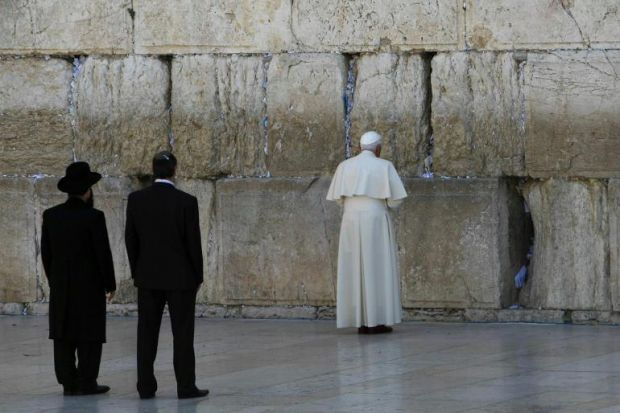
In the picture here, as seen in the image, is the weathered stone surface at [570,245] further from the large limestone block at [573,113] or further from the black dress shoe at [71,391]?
the black dress shoe at [71,391]

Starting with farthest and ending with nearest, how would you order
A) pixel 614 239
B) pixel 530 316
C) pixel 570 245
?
pixel 530 316
pixel 570 245
pixel 614 239

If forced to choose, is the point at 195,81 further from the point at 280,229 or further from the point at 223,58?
the point at 280,229

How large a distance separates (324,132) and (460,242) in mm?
1469

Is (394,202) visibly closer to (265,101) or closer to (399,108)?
(399,108)

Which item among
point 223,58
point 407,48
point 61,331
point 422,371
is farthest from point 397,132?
point 61,331

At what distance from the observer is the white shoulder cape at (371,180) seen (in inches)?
466

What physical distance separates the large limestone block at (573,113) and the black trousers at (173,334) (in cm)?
419

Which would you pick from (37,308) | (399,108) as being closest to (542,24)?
(399,108)

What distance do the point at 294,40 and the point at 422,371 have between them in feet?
13.3

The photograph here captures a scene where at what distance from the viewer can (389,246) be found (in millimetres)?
11914

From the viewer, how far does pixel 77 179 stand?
9.39 metres

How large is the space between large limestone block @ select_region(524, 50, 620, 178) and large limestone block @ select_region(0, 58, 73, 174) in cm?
407

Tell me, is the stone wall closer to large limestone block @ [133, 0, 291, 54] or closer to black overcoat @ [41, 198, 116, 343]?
large limestone block @ [133, 0, 291, 54]

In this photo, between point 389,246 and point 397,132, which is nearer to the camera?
point 389,246
